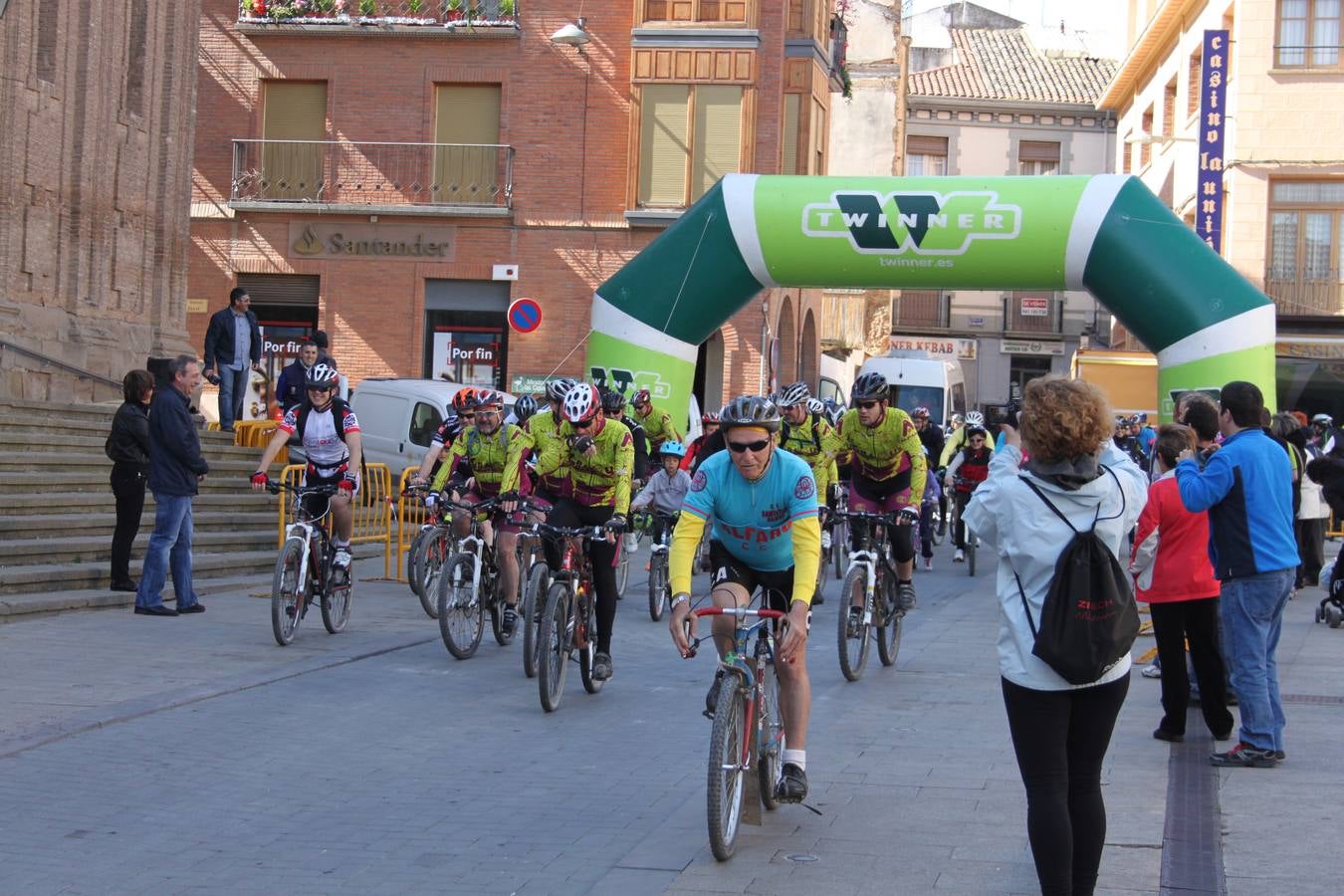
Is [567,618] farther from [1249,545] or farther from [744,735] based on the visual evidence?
[1249,545]

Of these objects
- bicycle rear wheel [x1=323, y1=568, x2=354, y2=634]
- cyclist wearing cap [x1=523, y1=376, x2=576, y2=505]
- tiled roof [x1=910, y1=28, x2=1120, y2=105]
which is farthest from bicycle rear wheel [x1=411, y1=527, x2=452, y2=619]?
tiled roof [x1=910, y1=28, x2=1120, y2=105]

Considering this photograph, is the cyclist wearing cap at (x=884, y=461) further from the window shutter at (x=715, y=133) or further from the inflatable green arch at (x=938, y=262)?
the window shutter at (x=715, y=133)

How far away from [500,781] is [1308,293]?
107 ft

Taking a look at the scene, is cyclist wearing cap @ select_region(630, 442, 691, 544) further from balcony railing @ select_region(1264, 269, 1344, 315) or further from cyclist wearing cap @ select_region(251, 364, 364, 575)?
balcony railing @ select_region(1264, 269, 1344, 315)

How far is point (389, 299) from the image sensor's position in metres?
31.3

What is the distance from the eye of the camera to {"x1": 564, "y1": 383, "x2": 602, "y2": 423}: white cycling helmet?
10008 millimetres

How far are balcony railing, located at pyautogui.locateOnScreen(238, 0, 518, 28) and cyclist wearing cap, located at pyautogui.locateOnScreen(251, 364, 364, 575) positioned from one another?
19.9 meters

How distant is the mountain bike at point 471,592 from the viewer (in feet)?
37.2

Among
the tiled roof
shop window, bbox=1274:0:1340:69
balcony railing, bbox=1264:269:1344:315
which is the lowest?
balcony railing, bbox=1264:269:1344:315

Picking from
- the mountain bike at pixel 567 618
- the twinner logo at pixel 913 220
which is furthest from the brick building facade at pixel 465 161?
the mountain bike at pixel 567 618

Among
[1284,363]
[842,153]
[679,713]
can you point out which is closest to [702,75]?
[1284,363]

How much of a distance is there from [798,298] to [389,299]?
8.44 metres

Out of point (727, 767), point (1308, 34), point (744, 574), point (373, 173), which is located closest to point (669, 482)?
point (744, 574)

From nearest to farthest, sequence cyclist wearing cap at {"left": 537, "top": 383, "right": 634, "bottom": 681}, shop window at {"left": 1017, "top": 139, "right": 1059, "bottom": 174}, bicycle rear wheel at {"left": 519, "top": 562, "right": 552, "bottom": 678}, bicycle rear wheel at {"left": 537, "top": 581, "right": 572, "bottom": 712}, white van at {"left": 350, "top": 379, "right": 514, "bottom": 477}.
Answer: bicycle rear wheel at {"left": 537, "top": 581, "right": 572, "bottom": 712}
bicycle rear wheel at {"left": 519, "top": 562, "right": 552, "bottom": 678}
cyclist wearing cap at {"left": 537, "top": 383, "right": 634, "bottom": 681}
white van at {"left": 350, "top": 379, "right": 514, "bottom": 477}
shop window at {"left": 1017, "top": 139, "right": 1059, "bottom": 174}
